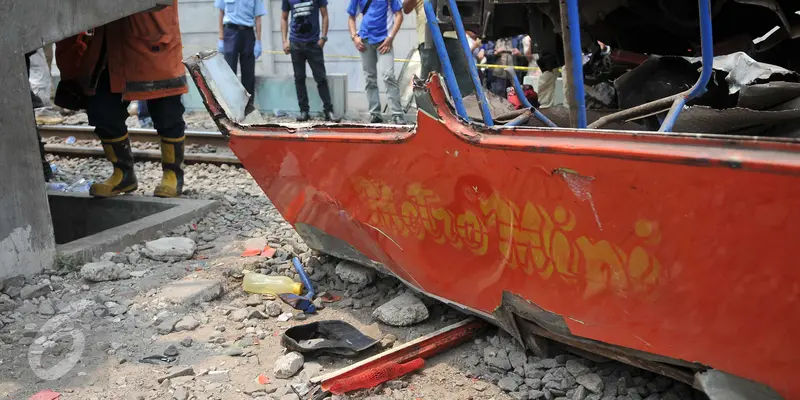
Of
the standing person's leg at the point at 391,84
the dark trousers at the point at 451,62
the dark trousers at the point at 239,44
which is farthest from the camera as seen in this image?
the dark trousers at the point at 239,44

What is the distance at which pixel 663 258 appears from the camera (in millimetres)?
1952

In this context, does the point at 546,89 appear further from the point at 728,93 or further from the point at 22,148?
the point at 22,148

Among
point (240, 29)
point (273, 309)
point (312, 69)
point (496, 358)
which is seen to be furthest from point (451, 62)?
point (496, 358)

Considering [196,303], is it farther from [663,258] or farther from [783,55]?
[783,55]

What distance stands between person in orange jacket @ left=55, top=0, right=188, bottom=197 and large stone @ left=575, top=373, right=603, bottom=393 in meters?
3.55

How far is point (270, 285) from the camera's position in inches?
144

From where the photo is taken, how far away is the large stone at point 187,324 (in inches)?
128

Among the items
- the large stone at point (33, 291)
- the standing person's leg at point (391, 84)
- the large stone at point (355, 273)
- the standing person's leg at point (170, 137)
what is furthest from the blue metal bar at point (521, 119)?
the standing person's leg at point (391, 84)

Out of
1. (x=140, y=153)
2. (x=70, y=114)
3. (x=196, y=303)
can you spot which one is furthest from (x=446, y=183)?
(x=70, y=114)

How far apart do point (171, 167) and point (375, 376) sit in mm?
3216

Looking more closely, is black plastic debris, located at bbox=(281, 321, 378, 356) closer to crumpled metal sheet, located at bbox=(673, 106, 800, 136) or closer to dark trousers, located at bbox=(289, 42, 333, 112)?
crumpled metal sheet, located at bbox=(673, 106, 800, 136)

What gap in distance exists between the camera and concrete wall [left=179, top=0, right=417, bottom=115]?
38.5 feet

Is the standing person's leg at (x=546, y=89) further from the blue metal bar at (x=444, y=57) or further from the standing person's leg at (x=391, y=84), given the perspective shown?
the blue metal bar at (x=444, y=57)

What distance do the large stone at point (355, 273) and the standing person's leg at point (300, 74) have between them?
5.85m
